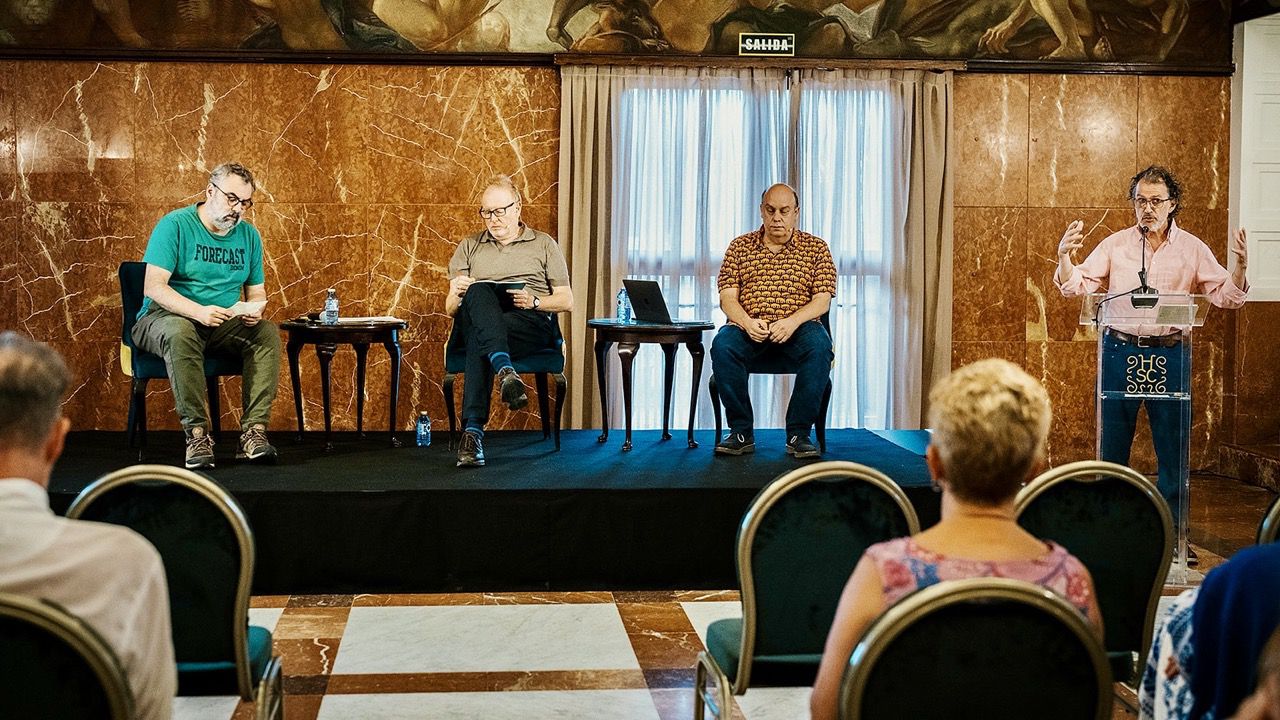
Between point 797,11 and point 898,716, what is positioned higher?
point 797,11

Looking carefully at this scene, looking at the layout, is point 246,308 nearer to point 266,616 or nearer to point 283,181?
point 266,616

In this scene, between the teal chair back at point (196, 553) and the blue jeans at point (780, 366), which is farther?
the blue jeans at point (780, 366)

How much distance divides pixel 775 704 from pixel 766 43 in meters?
4.70

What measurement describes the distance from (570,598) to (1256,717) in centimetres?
337

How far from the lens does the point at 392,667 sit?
139 inches

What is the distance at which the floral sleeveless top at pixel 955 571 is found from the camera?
5.06ft

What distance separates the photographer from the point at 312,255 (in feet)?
22.7

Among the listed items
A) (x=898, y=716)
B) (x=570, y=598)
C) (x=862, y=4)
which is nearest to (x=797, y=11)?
(x=862, y=4)

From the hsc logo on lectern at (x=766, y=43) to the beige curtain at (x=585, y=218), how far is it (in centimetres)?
77

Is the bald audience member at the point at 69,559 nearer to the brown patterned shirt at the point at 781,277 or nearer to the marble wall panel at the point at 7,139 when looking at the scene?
the brown patterned shirt at the point at 781,277

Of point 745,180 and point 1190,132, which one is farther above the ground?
point 1190,132

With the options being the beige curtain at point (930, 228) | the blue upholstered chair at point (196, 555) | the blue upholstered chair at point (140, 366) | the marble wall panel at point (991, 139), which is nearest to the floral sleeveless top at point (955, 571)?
the blue upholstered chair at point (196, 555)

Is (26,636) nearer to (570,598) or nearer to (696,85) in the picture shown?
(570,598)

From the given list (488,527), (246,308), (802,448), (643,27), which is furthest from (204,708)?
(643,27)
